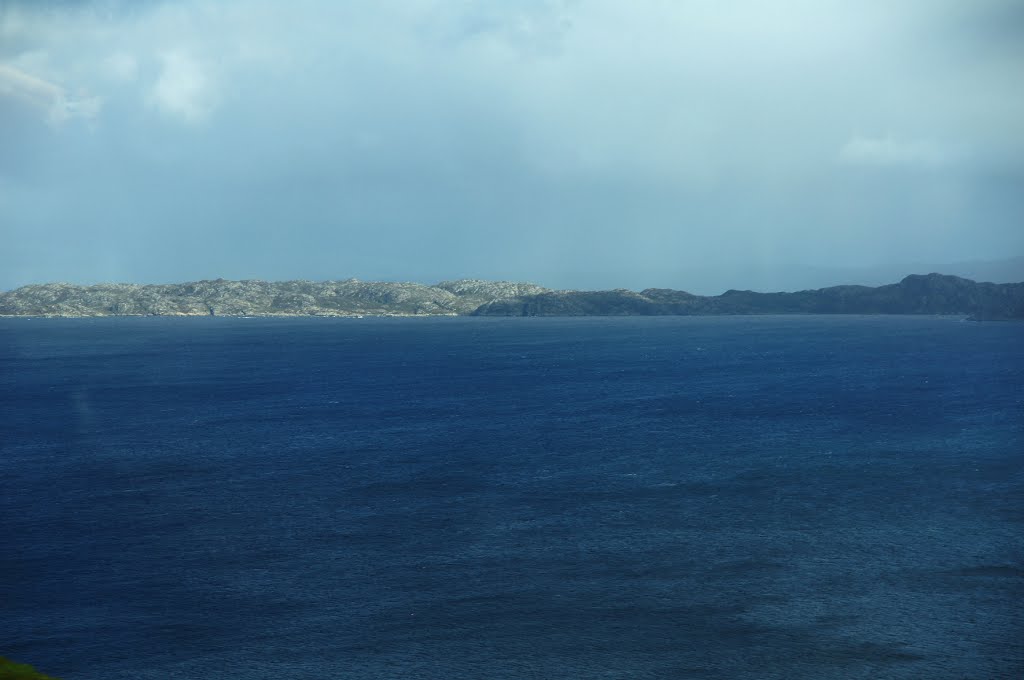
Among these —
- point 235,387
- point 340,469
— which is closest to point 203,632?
point 340,469

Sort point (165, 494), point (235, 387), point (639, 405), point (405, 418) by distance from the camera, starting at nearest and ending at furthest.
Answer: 1. point (165, 494)
2. point (405, 418)
3. point (639, 405)
4. point (235, 387)

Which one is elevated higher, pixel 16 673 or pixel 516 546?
pixel 16 673

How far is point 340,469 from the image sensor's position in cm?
10050

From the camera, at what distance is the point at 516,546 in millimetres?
71562

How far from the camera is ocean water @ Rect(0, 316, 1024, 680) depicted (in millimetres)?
54375

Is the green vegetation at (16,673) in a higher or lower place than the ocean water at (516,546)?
higher

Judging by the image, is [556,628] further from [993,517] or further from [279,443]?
[279,443]

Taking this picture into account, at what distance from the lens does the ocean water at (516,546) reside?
178ft

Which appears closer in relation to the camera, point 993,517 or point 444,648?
point 444,648

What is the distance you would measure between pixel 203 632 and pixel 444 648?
15822 mm

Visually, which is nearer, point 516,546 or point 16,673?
point 16,673

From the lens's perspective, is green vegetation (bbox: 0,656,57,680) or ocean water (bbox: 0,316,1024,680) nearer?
green vegetation (bbox: 0,656,57,680)

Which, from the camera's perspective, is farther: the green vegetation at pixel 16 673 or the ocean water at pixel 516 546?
the ocean water at pixel 516 546

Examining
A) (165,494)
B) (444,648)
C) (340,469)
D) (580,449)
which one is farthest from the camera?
(580,449)
